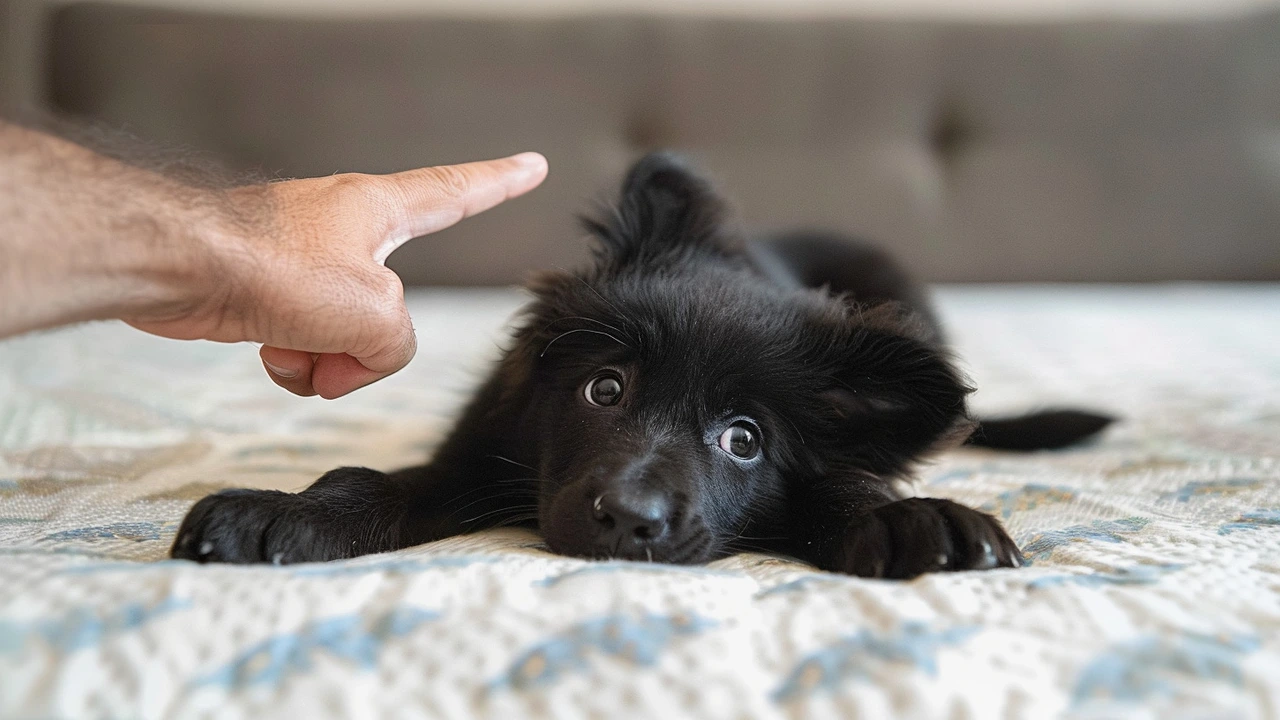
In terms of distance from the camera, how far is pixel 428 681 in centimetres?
76

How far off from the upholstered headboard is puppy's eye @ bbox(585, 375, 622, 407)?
2.54m

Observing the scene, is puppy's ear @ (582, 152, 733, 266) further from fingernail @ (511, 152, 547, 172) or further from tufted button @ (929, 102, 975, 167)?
tufted button @ (929, 102, 975, 167)

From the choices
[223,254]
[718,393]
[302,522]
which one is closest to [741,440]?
[718,393]

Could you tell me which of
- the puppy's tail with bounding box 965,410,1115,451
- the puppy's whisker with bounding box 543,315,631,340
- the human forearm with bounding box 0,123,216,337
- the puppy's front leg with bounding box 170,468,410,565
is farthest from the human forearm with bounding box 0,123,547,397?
the puppy's tail with bounding box 965,410,1115,451

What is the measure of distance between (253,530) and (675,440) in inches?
25.3

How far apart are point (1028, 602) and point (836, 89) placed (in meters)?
3.62

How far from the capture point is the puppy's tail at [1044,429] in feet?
6.68

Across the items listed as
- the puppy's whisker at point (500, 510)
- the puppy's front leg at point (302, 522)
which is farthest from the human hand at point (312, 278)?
the puppy's whisker at point (500, 510)

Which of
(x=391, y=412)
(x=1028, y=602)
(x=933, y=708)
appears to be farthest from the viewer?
(x=391, y=412)

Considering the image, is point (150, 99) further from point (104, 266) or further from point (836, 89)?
point (104, 266)

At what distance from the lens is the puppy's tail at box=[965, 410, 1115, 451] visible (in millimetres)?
2035

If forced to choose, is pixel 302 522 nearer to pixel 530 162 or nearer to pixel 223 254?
pixel 223 254

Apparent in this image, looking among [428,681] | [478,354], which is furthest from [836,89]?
[428,681]

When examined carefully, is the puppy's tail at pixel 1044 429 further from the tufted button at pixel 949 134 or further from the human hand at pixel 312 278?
the tufted button at pixel 949 134
